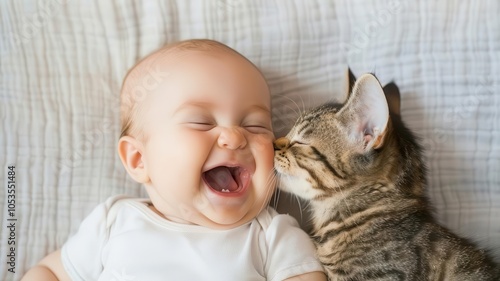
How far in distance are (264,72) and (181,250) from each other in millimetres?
667

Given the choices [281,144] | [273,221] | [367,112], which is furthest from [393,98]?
[273,221]

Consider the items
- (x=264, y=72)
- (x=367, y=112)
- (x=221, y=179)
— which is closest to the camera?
(x=367, y=112)

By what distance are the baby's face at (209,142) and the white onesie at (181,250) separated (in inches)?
2.0

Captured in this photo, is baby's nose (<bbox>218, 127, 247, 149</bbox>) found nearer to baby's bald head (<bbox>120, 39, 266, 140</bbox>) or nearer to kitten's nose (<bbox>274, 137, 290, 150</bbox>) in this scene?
kitten's nose (<bbox>274, 137, 290, 150</bbox>)

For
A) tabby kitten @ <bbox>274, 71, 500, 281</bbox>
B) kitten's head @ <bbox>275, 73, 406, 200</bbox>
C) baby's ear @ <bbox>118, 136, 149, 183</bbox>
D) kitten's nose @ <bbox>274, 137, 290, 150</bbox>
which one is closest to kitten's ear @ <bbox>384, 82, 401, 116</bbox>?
tabby kitten @ <bbox>274, 71, 500, 281</bbox>

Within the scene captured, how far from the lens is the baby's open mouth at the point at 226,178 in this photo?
1515mm

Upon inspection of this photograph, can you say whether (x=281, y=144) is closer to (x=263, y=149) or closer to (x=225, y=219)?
(x=263, y=149)

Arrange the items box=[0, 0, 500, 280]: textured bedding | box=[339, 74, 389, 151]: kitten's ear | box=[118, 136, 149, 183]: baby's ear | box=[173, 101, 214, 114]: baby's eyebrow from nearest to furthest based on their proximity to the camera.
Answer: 1. box=[339, 74, 389, 151]: kitten's ear
2. box=[173, 101, 214, 114]: baby's eyebrow
3. box=[118, 136, 149, 183]: baby's ear
4. box=[0, 0, 500, 280]: textured bedding

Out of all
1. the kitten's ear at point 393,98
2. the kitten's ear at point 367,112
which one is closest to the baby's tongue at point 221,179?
the kitten's ear at point 367,112

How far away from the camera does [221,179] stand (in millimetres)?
1537

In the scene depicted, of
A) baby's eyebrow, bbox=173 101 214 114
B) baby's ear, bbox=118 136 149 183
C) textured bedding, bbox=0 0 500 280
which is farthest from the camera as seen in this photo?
textured bedding, bbox=0 0 500 280

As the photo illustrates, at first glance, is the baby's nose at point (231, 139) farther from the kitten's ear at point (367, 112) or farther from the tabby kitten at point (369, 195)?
the kitten's ear at point (367, 112)

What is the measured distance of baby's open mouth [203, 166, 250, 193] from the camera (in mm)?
1515

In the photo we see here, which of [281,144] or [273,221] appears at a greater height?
[281,144]
